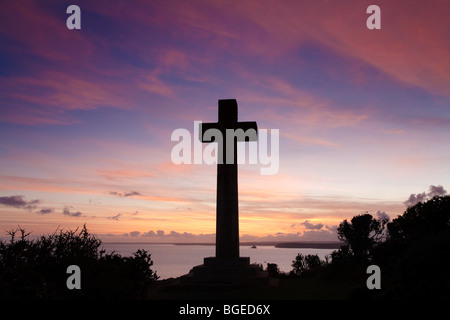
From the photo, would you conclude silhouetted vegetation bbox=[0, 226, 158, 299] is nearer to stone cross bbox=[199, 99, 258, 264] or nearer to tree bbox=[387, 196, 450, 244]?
stone cross bbox=[199, 99, 258, 264]

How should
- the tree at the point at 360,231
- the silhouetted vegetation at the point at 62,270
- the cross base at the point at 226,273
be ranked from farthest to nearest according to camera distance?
the tree at the point at 360,231
the cross base at the point at 226,273
the silhouetted vegetation at the point at 62,270

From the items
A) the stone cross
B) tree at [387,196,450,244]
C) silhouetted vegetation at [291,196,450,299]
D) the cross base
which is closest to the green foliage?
silhouetted vegetation at [291,196,450,299]

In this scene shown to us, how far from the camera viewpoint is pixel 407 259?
10.9m

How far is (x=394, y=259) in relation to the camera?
12914mm

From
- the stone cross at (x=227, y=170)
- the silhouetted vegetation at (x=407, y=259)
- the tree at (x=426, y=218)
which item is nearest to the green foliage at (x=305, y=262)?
the silhouetted vegetation at (x=407, y=259)

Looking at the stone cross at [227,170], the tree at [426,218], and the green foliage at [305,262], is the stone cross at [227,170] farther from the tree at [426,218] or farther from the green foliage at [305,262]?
the green foliage at [305,262]

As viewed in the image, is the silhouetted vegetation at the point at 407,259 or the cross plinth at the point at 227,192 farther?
the cross plinth at the point at 227,192

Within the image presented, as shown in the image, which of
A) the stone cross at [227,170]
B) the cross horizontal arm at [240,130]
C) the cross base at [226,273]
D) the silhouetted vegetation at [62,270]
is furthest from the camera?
the cross horizontal arm at [240,130]

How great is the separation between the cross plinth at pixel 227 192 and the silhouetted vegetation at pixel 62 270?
512 centimetres

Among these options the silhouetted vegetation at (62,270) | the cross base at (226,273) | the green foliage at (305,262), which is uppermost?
the silhouetted vegetation at (62,270)

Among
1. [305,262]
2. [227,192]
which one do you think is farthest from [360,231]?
[227,192]

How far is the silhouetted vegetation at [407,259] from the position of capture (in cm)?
1034

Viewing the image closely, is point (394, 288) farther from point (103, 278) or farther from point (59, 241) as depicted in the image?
point (59, 241)
